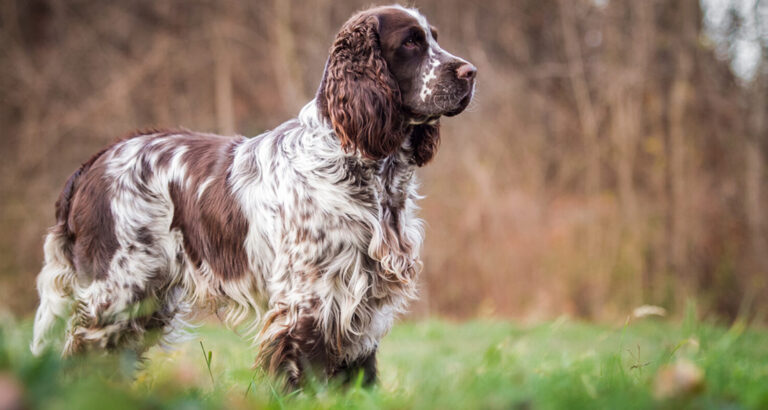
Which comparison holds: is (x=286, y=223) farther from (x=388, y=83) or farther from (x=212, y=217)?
(x=388, y=83)

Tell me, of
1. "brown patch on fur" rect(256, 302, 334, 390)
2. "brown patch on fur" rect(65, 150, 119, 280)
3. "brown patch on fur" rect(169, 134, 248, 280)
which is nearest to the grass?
"brown patch on fur" rect(256, 302, 334, 390)

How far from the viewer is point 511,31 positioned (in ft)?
34.8

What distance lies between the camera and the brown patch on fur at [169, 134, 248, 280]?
3094mm

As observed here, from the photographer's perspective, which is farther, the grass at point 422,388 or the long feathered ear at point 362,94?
the long feathered ear at point 362,94

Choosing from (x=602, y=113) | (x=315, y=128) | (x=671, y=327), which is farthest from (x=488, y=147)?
(x=315, y=128)

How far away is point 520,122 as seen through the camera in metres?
9.95

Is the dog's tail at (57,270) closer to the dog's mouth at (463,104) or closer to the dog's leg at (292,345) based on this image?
the dog's leg at (292,345)

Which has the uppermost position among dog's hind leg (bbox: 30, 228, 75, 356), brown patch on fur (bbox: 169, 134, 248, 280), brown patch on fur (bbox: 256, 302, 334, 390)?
brown patch on fur (bbox: 169, 134, 248, 280)

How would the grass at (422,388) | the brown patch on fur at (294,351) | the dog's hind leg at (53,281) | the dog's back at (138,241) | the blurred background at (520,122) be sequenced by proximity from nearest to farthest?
the grass at (422,388)
the brown patch on fur at (294,351)
the dog's back at (138,241)
the dog's hind leg at (53,281)
the blurred background at (520,122)

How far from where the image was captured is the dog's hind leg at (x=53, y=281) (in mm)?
3305

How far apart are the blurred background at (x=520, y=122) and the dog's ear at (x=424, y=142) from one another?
565 cm

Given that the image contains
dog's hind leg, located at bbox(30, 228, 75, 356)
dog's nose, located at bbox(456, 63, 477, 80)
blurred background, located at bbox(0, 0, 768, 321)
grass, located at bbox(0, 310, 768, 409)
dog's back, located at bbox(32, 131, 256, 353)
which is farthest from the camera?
blurred background, located at bbox(0, 0, 768, 321)

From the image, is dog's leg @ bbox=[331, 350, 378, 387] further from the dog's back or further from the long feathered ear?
the long feathered ear

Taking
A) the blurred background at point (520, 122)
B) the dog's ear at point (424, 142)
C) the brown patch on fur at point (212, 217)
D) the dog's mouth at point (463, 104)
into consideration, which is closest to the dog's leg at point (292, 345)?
the brown patch on fur at point (212, 217)
